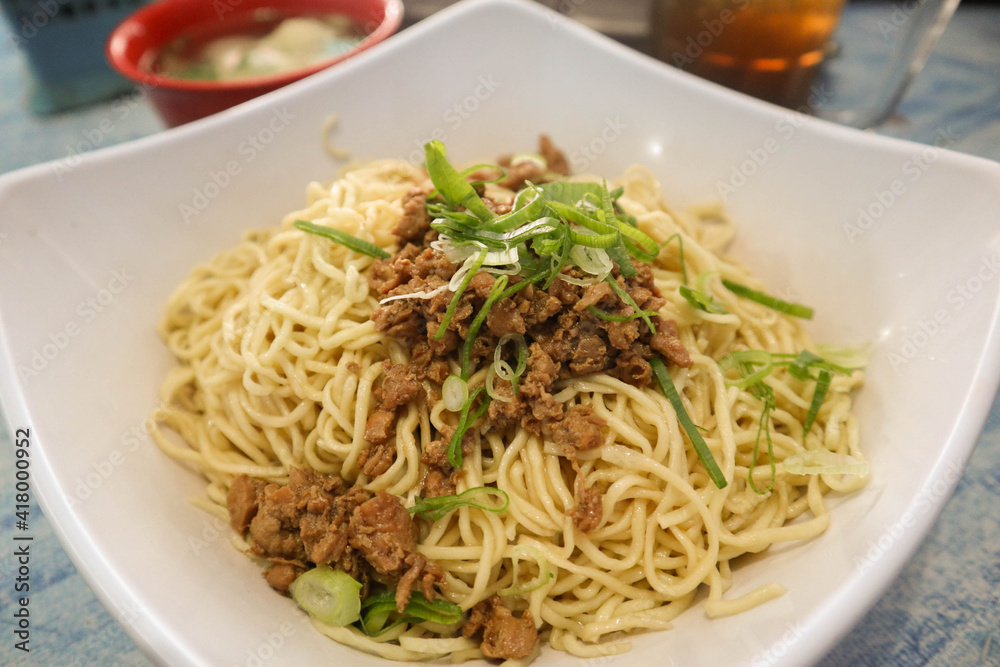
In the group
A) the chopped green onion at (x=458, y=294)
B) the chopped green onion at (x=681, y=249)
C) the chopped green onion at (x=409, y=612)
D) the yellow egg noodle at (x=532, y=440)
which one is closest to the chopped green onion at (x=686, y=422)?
the yellow egg noodle at (x=532, y=440)

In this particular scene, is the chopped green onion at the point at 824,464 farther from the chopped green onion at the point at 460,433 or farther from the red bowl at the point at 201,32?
the red bowl at the point at 201,32

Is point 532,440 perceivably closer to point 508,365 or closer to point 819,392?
point 508,365

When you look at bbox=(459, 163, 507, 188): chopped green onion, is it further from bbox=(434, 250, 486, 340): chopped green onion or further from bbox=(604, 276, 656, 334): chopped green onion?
bbox=(604, 276, 656, 334): chopped green onion

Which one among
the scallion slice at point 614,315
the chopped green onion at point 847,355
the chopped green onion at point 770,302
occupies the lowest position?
the chopped green onion at point 847,355

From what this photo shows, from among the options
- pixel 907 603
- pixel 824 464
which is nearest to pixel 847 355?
pixel 824 464

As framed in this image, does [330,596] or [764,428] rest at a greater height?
[764,428]

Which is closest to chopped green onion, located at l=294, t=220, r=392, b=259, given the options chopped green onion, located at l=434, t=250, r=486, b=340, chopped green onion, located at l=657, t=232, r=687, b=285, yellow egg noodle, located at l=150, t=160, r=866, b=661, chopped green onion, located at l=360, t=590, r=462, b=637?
yellow egg noodle, located at l=150, t=160, r=866, b=661
